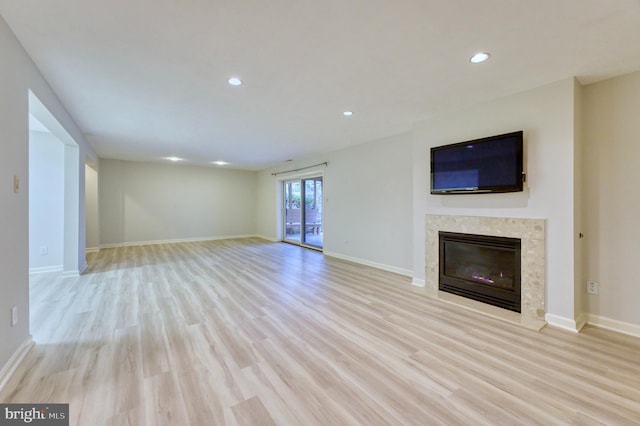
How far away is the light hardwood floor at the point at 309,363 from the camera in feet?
5.12

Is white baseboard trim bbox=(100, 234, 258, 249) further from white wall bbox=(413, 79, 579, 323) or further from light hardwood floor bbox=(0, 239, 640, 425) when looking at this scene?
white wall bbox=(413, 79, 579, 323)

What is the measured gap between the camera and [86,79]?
268 cm

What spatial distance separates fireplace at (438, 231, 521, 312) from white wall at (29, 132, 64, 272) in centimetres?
653

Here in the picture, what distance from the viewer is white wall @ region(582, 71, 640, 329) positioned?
2.50 m

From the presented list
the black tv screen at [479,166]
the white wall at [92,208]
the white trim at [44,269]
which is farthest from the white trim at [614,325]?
the white wall at [92,208]

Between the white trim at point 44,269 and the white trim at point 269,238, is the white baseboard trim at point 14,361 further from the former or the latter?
the white trim at point 269,238

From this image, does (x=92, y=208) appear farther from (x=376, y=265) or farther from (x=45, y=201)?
(x=376, y=265)

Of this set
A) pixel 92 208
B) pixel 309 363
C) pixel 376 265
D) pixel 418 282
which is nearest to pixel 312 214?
pixel 376 265

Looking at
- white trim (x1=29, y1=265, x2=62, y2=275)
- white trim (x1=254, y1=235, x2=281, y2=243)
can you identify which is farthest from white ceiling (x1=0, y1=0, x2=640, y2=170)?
white trim (x1=254, y1=235, x2=281, y2=243)

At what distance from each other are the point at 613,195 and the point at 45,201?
8.05 metres

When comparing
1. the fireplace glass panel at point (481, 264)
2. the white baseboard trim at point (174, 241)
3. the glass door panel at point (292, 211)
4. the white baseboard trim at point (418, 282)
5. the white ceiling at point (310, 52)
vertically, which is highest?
the white ceiling at point (310, 52)

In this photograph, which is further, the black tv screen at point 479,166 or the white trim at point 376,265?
the white trim at point 376,265

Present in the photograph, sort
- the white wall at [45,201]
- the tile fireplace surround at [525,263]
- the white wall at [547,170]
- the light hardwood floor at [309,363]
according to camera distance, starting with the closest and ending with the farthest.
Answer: the light hardwood floor at [309,363]
the white wall at [547,170]
the tile fireplace surround at [525,263]
the white wall at [45,201]

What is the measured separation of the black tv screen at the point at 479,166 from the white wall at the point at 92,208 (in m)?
7.77
